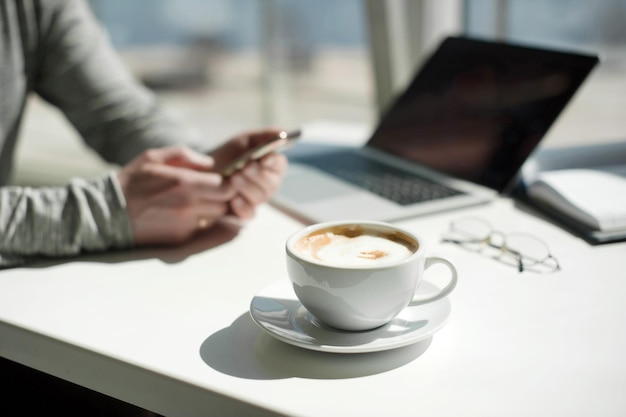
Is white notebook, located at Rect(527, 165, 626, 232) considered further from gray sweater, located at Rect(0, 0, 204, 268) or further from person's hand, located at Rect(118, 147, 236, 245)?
gray sweater, located at Rect(0, 0, 204, 268)

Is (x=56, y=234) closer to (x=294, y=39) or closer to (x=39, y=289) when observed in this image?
(x=39, y=289)

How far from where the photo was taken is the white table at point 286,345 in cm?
50

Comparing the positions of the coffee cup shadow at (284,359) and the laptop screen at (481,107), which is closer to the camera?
the coffee cup shadow at (284,359)

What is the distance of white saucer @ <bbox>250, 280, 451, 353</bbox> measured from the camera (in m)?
0.55

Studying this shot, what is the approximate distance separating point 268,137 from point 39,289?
0.38 m

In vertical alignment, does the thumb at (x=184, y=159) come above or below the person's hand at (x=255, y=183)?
above

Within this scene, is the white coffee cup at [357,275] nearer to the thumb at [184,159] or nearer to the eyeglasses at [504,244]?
the eyeglasses at [504,244]

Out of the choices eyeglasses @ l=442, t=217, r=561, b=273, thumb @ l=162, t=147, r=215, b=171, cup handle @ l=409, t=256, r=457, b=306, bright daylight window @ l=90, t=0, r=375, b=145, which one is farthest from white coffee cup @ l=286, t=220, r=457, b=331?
bright daylight window @ l=90, t=0, r=375, b=145

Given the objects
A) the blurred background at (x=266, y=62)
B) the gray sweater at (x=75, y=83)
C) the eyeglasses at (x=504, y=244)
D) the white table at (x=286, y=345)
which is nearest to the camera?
the white table at (x=286, y=345)

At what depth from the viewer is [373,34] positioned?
1.64m

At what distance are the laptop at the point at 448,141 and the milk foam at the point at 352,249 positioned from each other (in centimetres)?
25

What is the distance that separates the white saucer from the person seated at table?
0.76 feet

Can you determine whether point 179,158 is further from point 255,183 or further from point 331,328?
point 331,328

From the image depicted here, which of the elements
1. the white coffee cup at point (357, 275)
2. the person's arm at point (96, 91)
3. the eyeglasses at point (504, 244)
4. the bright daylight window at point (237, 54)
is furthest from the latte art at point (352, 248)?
the bright daylight window at point (237, 54)
